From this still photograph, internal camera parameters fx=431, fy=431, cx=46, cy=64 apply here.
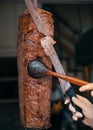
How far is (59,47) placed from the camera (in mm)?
3664

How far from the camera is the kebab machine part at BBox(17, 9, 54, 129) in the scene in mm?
1488

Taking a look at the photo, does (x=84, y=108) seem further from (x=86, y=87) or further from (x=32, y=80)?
(x=32, y=80)

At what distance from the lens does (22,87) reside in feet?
5.01

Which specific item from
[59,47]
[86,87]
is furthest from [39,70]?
[59,47]

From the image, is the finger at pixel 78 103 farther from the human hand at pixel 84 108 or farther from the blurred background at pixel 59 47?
the blurred background at pixel 59 47

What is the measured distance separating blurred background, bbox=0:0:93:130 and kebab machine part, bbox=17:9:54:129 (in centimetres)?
119

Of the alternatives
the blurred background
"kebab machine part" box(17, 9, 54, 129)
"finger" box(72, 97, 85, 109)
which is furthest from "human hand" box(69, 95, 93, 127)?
the blurred background

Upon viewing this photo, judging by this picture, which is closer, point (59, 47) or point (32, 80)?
point (32, 80)

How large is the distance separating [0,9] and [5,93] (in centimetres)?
66

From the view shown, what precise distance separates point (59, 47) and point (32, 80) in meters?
2.18

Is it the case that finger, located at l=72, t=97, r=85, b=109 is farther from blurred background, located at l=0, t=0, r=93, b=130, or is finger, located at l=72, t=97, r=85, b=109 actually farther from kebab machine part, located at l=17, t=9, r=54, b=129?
blurred background, located at l=0, t=0, r=93, b=130

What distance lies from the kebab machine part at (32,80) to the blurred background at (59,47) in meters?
1.19

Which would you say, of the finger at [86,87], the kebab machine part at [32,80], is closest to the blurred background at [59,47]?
the kebab machine part at [32,80]

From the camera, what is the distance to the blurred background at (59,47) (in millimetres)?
3062
